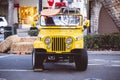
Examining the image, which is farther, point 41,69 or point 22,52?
point 22,52

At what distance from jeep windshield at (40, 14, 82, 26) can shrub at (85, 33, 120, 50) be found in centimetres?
818

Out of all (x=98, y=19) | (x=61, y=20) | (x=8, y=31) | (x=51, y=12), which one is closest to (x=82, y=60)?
(x=61, y=20)

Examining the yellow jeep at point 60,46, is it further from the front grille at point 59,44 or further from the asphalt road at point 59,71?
the asphalt road at point 59,71

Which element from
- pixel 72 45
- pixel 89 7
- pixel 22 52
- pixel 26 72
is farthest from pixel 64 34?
pixel 89 7

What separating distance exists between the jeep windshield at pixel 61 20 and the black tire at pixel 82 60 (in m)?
1.43

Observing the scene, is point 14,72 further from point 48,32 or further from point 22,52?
point 22,52

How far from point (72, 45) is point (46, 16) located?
1.89m

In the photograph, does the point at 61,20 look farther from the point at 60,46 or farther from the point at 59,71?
the point at 59,71

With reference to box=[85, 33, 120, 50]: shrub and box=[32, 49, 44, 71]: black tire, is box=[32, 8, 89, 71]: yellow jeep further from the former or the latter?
box=[85, 33, 120, 50]: shrub

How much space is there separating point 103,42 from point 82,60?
9553mm

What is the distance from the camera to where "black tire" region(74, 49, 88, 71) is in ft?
50.9

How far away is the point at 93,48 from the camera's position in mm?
24984

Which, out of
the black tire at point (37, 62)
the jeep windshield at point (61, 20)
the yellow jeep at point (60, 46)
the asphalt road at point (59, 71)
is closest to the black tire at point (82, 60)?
the yellow jeep at point (60, 46)

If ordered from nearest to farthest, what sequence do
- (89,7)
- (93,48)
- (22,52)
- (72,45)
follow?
1. (72,45)
2. (22,52)
3. (93,48)
4. (89,7)
